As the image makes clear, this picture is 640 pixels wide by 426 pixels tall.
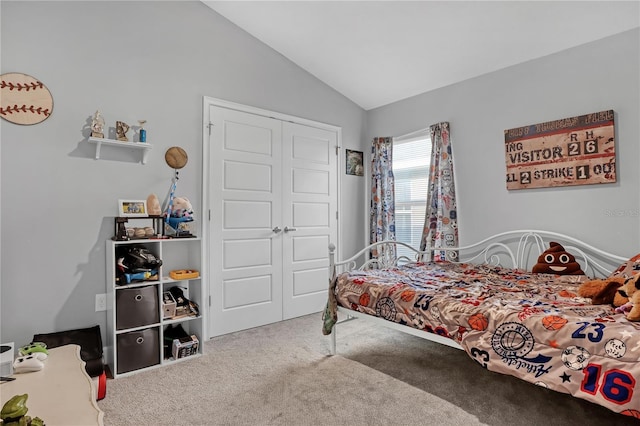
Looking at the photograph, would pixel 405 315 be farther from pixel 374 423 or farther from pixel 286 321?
pixel 286 321

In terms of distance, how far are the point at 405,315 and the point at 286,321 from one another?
5.66 feet

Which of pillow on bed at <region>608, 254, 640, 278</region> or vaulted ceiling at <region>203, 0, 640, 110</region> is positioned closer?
pillow on bed at <region>608, 254, 640, 278</region>

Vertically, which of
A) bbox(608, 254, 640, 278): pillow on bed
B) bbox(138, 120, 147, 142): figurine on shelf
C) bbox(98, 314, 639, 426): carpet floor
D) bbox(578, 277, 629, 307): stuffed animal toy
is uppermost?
bbox(138, 120, 147, 142): figurine on shelf

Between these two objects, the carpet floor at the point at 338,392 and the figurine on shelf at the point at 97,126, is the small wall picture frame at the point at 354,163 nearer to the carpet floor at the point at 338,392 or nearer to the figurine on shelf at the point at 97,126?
the carpet floor at the point at 338,392

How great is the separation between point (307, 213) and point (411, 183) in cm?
124

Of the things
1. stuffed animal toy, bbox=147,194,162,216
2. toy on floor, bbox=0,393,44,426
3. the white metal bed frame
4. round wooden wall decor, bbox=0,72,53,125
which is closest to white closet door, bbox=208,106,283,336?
stuffed animal toy, bbox=147,194,162,216

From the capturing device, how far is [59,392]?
4.96 feet

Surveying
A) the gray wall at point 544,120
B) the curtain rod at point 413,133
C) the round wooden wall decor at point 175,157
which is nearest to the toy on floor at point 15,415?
the round wooden wall decor at point 175,157

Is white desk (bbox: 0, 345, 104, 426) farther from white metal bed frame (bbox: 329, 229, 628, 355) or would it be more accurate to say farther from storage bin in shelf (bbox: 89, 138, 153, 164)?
white metal bed frame (bbox: 329, 229, 628, 355)

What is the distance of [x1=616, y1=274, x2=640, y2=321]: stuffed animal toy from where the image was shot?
1499 millimetres

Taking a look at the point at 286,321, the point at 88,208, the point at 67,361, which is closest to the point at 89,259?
the point at 88,208

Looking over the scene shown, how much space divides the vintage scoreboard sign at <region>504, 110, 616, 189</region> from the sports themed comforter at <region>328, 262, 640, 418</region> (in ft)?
2.73

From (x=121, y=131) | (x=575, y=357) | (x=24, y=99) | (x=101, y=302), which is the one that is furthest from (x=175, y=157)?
(x=575, y=357)

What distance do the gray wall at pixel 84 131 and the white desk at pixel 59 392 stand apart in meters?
0.68
